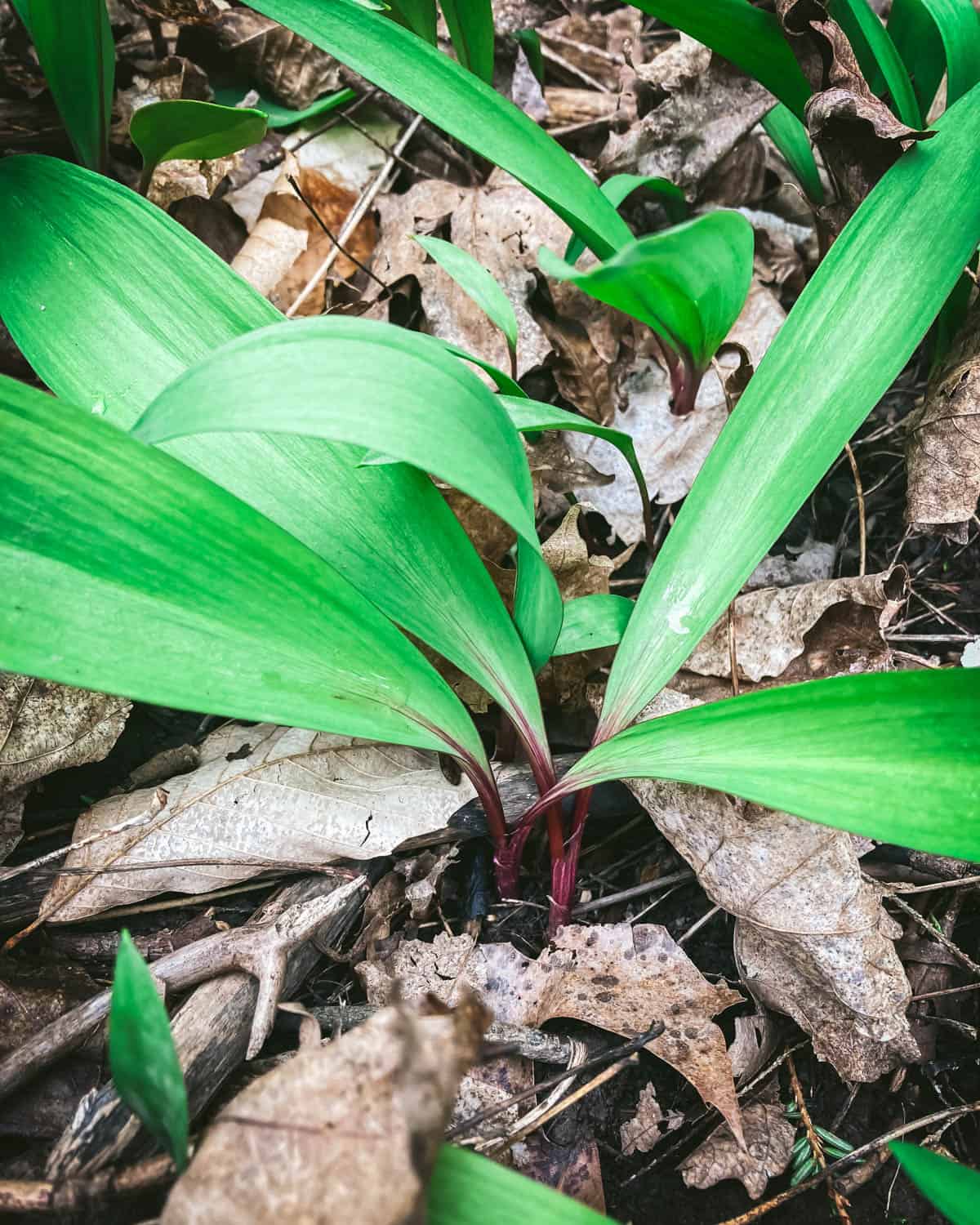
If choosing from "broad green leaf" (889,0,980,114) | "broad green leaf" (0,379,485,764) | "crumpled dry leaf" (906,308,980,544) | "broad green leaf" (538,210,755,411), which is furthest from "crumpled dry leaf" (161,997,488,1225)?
"broad green leaf" (889,0,980,114)

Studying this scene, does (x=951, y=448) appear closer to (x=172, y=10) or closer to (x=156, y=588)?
(x=156, y=588)

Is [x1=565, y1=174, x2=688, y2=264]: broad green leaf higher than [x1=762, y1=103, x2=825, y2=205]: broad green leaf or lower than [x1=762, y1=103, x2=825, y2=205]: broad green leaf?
lower

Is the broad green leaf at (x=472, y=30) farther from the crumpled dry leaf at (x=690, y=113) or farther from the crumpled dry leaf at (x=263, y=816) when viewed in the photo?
the crumpled dry leaf at (x=263, y=816)

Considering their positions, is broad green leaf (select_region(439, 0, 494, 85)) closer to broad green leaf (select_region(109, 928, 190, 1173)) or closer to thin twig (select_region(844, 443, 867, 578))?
thin twig (select_region(844, 443, 867, 578))

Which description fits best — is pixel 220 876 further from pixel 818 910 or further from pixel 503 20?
pixel 503 20

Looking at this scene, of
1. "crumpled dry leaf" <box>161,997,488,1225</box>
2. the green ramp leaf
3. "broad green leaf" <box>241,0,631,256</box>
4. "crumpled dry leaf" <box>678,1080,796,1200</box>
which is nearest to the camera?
"crumpled dry leaf" <box>161,997,488,1225</box>

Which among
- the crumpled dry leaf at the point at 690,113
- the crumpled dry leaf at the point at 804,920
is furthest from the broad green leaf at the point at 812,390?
the crumpled dry leaf at the point at 690,113
